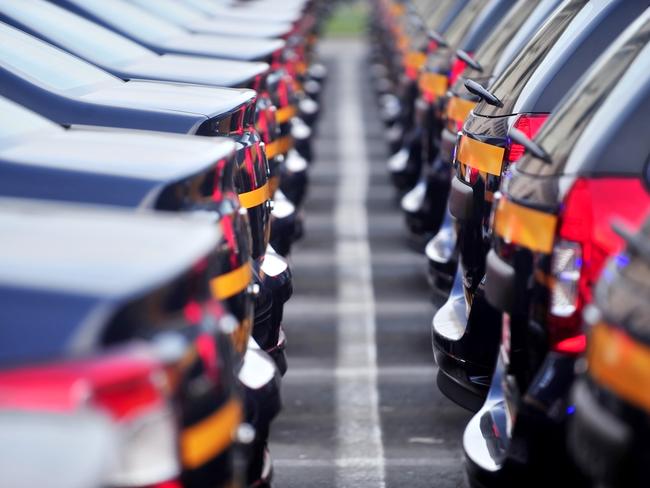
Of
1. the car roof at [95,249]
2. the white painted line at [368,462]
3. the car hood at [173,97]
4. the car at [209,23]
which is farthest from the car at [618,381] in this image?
the car at [209,23]

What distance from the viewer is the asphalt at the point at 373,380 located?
6172 millimetres

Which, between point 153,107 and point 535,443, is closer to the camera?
point 535,443

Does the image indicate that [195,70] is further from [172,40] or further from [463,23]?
[463,23]

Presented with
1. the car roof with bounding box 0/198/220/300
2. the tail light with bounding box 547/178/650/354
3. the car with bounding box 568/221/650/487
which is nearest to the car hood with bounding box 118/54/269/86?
the tail light with bounding box 547/178/650/354

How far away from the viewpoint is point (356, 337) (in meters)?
8.38

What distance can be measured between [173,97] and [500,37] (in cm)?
243

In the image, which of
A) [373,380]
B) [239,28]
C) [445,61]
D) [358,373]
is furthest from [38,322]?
[239,28]

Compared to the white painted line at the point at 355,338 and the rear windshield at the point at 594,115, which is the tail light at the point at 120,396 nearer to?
the rear windshield at the point at 594,115

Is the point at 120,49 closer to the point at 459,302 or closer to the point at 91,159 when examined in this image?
the point at 459,302

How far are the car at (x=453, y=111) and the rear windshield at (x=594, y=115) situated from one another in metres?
1.98

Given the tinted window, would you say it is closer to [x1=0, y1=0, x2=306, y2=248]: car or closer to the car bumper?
the car bumper

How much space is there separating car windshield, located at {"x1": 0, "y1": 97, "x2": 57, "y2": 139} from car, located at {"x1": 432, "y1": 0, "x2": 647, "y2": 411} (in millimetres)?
1674

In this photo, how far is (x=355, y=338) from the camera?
8352 mm

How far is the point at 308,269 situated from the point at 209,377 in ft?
22.3
